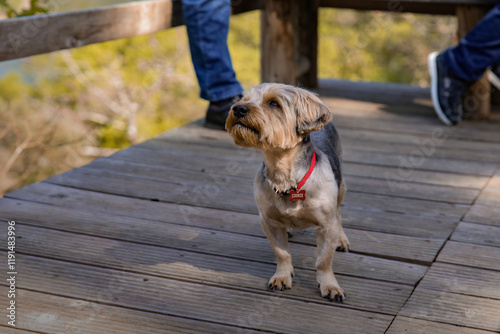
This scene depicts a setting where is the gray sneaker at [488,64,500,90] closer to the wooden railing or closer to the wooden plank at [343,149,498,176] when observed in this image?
the wooden railing

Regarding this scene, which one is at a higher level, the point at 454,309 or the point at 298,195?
the point at 298,195

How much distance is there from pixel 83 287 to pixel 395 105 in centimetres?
418

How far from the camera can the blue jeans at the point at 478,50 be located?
4.95 metres

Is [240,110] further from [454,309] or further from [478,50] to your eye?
[478,50]

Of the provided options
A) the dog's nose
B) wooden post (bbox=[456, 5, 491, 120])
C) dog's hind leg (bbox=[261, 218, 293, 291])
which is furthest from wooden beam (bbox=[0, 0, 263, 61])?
wooden post (bbox=[456, 5, 491, 120])

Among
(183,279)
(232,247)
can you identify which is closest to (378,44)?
(232,247)

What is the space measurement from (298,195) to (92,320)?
928 mm

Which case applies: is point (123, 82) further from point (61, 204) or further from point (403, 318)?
point (403, 318)

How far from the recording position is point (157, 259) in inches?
114

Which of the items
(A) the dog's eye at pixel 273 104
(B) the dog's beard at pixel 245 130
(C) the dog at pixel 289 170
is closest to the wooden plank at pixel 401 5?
(C) the dog at pixel 289 170

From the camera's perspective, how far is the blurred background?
21109mm

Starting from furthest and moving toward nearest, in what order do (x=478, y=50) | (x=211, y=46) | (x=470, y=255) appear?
(x=478, y=50), (x=211, y=46), (x=470, y=255)

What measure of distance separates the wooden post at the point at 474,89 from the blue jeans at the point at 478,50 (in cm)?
18

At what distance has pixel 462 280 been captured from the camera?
2.69m
